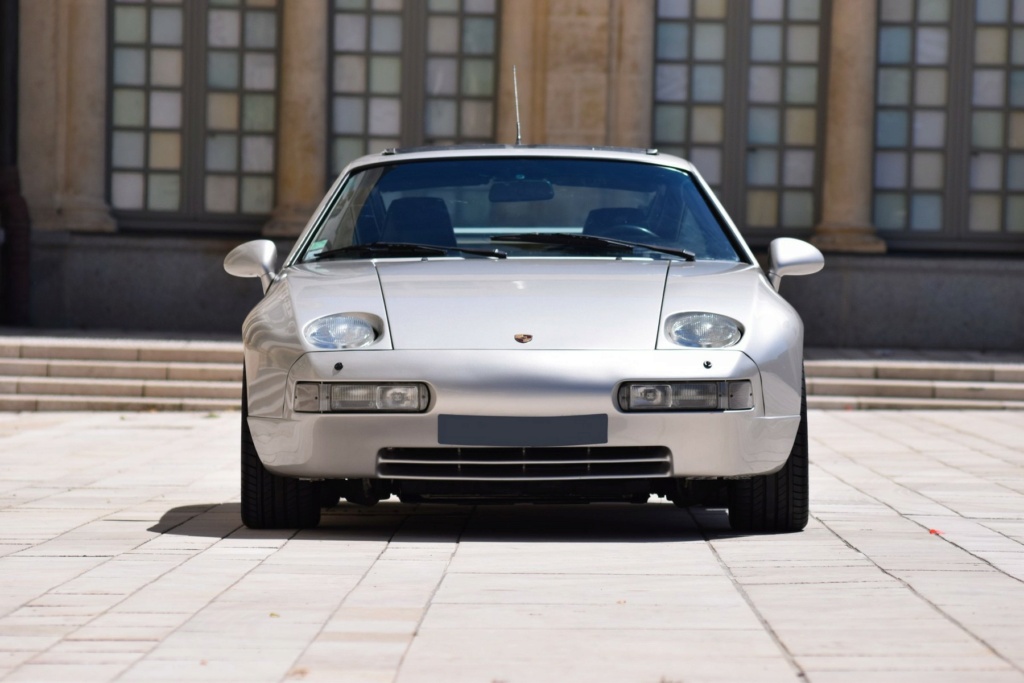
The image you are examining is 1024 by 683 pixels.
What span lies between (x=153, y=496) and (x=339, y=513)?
1066 mm

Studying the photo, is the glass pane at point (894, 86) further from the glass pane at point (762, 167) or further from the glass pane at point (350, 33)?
the glass pane at point (350, 33)

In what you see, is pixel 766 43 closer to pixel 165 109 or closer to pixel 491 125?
pixel 491 125

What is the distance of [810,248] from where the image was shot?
6.73 m

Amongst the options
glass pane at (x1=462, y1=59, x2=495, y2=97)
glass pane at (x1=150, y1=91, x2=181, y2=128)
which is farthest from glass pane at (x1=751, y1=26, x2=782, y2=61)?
glass pane at (x1=150, y1=91, x2=181, y2=128)

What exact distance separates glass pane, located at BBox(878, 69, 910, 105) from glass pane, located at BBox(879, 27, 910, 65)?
0.10 m

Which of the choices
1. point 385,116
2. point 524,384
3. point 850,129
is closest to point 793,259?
point 524,384

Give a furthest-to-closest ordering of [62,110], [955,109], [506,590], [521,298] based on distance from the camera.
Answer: [955,109] < [62,110] < [521,298] < [506,590]

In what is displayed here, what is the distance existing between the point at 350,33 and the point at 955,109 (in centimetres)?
618

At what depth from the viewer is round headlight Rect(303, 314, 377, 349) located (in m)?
5.80

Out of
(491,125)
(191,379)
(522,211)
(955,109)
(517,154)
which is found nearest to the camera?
(522,211)

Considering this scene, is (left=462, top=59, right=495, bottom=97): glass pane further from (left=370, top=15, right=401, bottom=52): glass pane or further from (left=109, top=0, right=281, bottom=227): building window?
(left=109, top=0, right=281, bottom=227): building window

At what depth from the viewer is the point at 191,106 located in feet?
57.1

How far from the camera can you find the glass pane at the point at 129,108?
687 inches

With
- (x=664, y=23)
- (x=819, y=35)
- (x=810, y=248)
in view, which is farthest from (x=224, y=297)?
(x=810, y=248)
